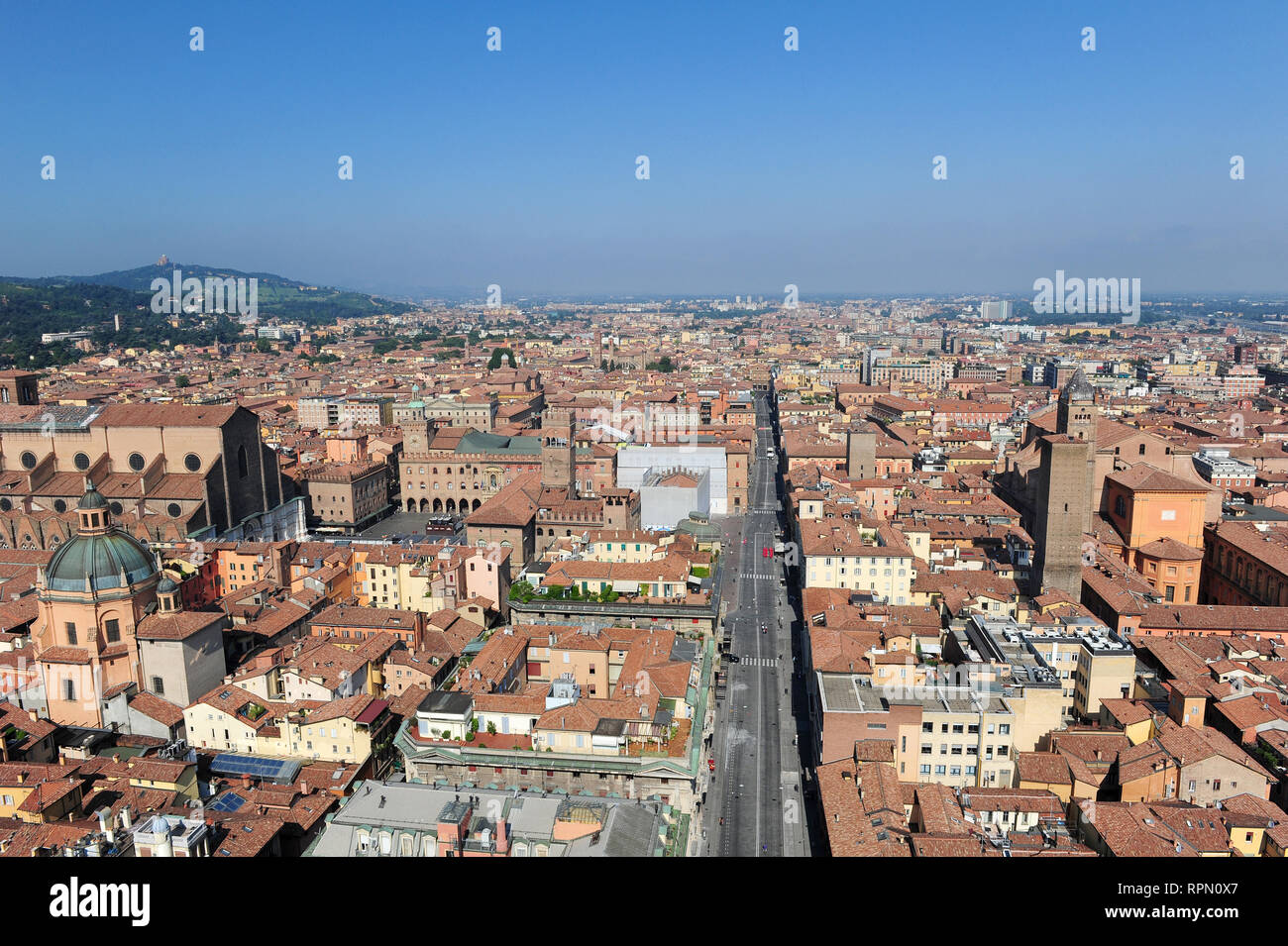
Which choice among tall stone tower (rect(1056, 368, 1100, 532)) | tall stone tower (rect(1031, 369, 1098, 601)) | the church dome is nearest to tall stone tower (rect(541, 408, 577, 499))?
the church dome

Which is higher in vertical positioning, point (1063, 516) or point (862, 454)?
point (1063, 516)

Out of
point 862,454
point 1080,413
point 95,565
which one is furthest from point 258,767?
point 862,454

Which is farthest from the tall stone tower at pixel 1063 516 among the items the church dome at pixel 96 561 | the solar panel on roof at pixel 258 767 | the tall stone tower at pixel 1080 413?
the church dome at pixel 96 561

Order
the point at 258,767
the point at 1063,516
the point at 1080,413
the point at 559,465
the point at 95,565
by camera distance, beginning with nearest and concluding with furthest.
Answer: the point at 258,767 < the point at 95,565 < the point at 1063,516 < the point at 1080,413 < the point at 559,465

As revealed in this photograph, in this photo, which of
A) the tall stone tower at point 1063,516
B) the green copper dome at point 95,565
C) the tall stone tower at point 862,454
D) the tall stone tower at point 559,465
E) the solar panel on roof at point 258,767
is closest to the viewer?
the solar panel on roof at point 258,767

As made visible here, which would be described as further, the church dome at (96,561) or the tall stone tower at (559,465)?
the tall stone tower at (559,465)

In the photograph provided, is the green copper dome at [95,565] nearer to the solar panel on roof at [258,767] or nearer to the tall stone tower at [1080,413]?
the solar panel on roof at [258,767]

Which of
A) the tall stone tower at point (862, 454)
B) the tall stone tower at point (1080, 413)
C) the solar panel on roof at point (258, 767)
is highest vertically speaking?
the tall stone tower at point (1080, 413)

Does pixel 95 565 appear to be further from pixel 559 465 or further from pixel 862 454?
pixel 862 454
